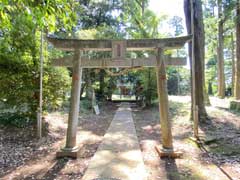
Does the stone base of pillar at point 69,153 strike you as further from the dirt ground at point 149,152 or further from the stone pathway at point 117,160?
the stone pathway at point 117,160

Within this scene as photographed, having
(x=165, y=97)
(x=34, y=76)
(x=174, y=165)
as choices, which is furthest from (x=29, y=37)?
(x=174, y=165)

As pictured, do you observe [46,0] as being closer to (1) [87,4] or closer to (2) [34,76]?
(2) [34,76]

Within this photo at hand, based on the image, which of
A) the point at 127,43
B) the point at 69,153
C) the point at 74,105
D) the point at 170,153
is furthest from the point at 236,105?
the point at 69,153

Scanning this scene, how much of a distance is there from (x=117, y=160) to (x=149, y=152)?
109 cm

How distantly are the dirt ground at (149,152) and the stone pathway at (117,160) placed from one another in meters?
0.19

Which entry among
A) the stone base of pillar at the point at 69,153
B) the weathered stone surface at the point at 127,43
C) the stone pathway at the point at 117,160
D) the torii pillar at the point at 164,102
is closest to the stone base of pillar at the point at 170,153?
the torii pillar at the point at 164,102

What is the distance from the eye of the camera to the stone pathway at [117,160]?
4277 mm

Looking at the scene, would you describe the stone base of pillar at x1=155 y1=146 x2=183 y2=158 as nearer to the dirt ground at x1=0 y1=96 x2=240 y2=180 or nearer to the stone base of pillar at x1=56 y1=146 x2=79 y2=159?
the dirt ground at x1=0 y1=96 x2=240 y2=180

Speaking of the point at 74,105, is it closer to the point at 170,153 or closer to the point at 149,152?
the point at 149,152

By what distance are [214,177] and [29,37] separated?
19.8 ft

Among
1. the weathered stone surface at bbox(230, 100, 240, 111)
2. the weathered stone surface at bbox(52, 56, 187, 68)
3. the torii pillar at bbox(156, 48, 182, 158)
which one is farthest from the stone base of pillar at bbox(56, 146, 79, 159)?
the weathered stone surface at bbox(230, 100, 240, 111)

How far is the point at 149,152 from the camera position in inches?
233

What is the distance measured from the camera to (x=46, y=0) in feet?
9.75

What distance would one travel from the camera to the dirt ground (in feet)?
15.1
